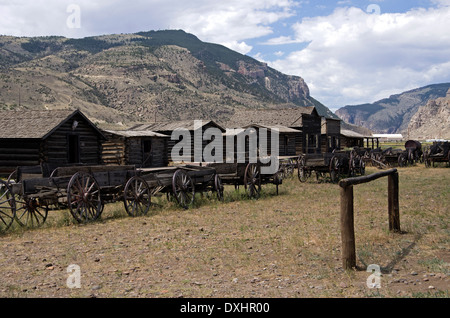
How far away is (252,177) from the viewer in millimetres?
14789

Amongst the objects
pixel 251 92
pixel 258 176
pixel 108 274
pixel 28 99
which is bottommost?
pixel 108 274

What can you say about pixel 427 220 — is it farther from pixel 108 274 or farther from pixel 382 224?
pixel 108 274

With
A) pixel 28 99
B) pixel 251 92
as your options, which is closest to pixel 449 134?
pixel 251 92

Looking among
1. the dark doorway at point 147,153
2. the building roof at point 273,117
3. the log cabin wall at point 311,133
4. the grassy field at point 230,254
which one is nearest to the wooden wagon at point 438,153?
the log cabin wall at point 311,133

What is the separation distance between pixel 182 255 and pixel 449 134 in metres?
189

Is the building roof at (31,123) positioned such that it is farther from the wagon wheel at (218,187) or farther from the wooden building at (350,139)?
the wooden building at (350,139)

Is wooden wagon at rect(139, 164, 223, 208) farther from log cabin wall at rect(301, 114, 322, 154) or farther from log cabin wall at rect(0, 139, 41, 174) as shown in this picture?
log cabin wall at rect(301, 114, 322, 154)

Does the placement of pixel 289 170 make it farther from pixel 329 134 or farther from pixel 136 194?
pixel 329 134

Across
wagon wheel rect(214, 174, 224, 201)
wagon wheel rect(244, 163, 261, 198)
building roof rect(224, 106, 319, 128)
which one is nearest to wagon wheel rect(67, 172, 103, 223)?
wagon wheel rect(214, 174, 224, 201)

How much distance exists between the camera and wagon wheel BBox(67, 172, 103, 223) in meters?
9.84

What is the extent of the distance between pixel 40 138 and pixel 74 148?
12.1 ft

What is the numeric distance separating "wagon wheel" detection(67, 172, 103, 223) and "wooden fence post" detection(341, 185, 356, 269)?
6.27 meters

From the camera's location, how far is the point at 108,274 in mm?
6035

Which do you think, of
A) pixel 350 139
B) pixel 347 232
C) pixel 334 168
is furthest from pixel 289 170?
pixel 350 139
